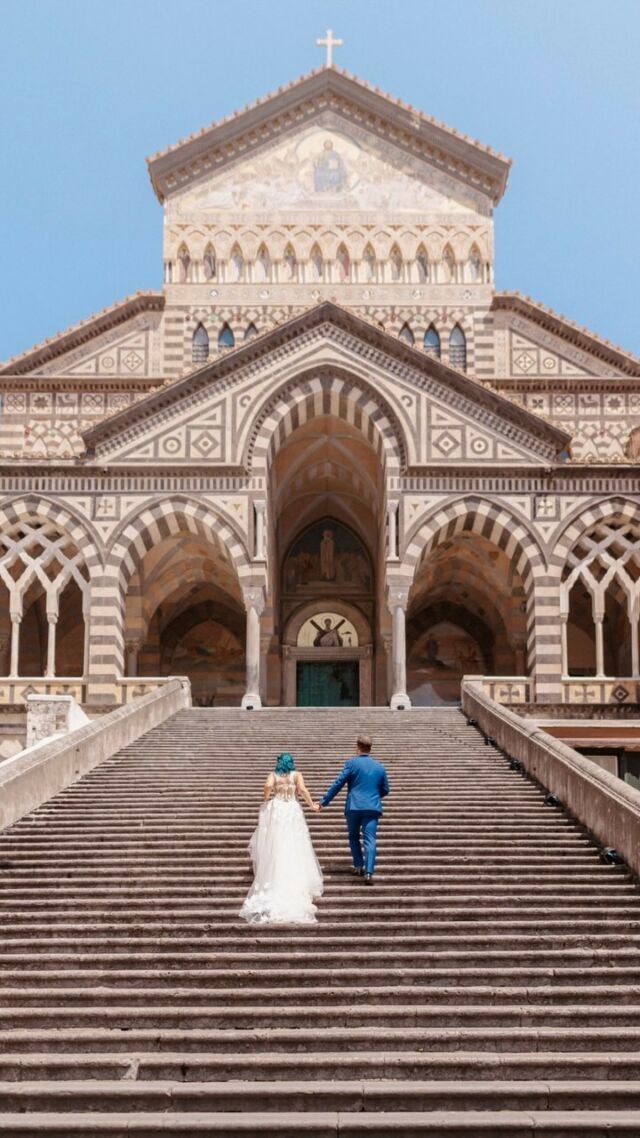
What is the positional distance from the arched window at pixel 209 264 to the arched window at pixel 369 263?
415 centimetres

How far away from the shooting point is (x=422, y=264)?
3712 centimetres

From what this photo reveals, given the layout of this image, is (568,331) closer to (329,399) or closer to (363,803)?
(329,399)

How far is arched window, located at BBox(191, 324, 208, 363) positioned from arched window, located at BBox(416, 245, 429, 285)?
6195mm

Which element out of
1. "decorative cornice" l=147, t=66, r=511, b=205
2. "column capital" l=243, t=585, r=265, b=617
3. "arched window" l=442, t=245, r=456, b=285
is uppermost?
"decorative cornice" l=147, t=66, r=511, b=205

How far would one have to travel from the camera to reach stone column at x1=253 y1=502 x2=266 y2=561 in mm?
28953

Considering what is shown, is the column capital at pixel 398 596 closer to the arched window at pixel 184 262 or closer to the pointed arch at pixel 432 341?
the pointed arch at pixel 432 341

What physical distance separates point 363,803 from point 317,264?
26.3 meters

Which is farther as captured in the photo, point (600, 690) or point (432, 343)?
point (432, 343)

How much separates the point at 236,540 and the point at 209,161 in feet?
45.1

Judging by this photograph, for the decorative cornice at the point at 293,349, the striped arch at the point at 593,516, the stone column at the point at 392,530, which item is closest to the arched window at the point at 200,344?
the decorative cornice at the point at 293,349

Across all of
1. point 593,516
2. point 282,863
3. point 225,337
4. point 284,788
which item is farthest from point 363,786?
point 225,337

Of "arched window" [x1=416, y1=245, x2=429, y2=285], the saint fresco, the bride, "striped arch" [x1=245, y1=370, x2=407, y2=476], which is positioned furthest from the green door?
the bride

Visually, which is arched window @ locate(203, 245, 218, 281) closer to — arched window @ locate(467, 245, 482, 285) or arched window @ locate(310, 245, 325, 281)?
arched window @ locate(310, 245, 325, 281)

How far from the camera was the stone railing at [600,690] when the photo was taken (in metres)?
28.4
